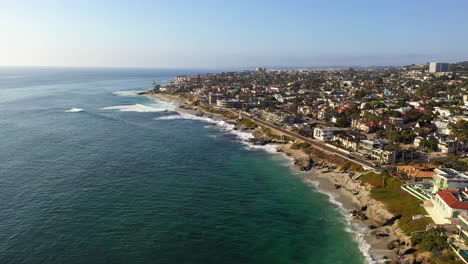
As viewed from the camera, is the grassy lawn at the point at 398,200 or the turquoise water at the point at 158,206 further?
the grassy lawn at the point at 398,200

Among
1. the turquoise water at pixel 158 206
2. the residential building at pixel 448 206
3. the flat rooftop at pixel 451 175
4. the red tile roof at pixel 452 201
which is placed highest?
the flat rooftop at pixel 451 175

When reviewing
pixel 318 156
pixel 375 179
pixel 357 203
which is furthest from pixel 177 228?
pixel 318 156

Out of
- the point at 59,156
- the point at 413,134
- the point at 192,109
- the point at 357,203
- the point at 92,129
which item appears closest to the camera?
the point at 357,203

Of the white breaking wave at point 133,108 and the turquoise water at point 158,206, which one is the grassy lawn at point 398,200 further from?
the white breaking wave at point 133,108

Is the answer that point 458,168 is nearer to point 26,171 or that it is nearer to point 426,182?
point 426,182

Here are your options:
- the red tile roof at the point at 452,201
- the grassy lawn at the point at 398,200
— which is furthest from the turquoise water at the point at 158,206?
the red tile roof at the point at 452,201

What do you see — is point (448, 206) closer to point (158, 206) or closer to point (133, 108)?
point (158, 206)
